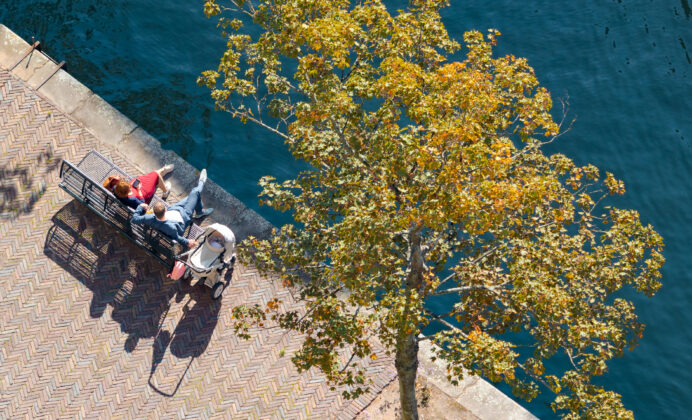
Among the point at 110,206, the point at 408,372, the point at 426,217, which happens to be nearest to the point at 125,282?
the point at 110,206

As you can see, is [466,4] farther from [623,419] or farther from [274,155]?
[623,419]

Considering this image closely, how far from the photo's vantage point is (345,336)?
29.6ft

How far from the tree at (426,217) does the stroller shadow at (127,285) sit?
372 cm

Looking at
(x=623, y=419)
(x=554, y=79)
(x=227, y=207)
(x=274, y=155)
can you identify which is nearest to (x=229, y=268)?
(x=227, y=207)

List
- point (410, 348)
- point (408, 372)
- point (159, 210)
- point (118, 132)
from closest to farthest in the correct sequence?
point (410, 348), point (408, 372), point (159, 210), point (118, 132)

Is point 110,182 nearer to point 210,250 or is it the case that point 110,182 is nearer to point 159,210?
point 159,210

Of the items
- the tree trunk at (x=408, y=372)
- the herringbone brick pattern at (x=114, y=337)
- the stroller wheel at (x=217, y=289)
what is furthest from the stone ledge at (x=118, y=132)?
the tree trunk at (x=408, y=372)

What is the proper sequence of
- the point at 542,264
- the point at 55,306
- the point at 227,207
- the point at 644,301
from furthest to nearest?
the point at 644,301
the point at 227,207
the point at 55,306
the point at 542,264

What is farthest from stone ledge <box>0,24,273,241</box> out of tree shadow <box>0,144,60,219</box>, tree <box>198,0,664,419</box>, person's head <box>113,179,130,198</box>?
tree <box>198,0,664,419</box>

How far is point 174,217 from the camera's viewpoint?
12969 millimetres

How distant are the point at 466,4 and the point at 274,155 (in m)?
9.05

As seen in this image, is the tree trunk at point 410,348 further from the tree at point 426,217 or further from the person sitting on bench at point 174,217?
the person sitting on bench at point 174,217

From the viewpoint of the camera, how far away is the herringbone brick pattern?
12492 millimetres

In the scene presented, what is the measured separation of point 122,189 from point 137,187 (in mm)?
933
